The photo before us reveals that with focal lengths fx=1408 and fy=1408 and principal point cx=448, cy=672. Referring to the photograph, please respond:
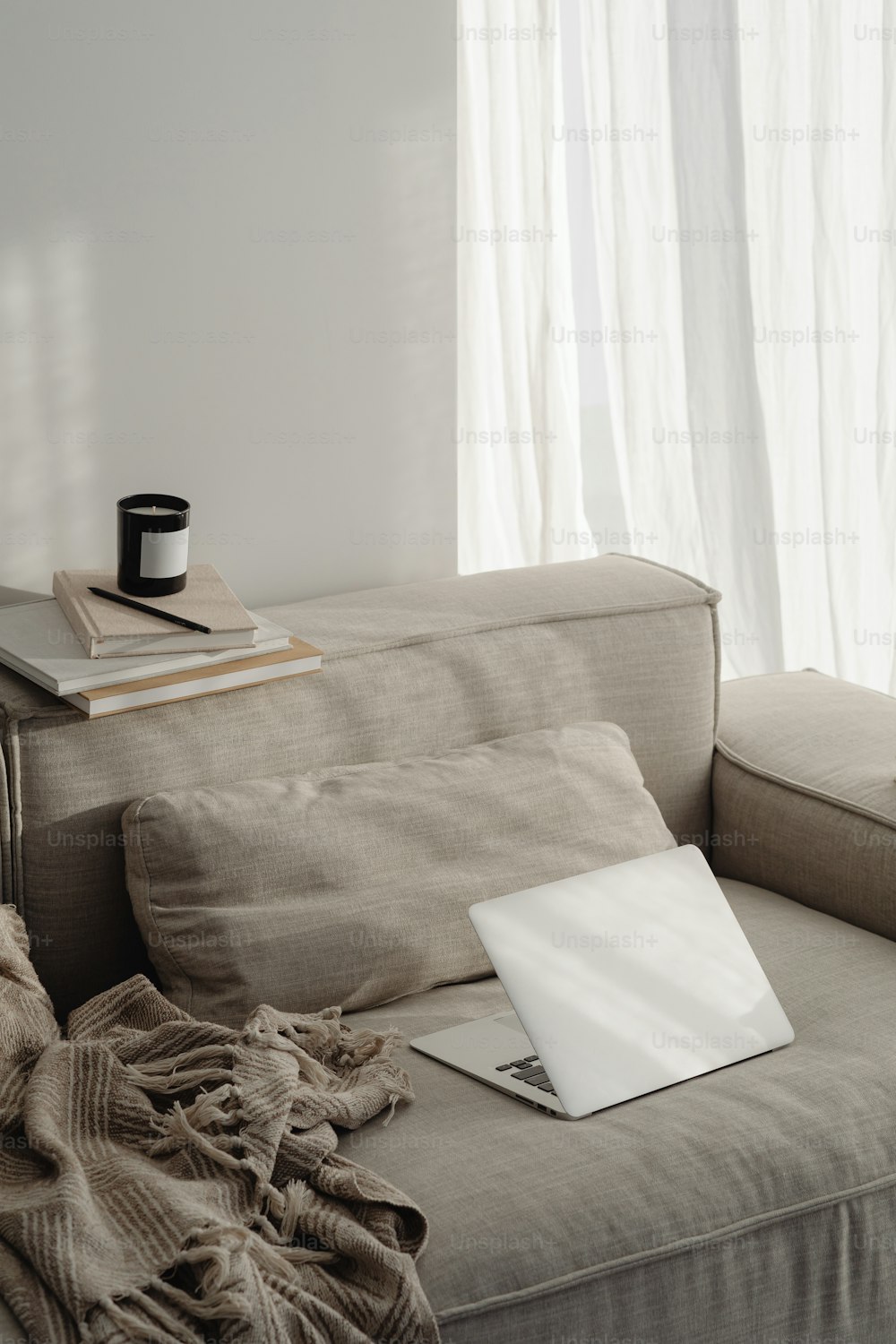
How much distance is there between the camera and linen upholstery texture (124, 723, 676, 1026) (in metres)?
1.58

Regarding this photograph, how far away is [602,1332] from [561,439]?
151cm

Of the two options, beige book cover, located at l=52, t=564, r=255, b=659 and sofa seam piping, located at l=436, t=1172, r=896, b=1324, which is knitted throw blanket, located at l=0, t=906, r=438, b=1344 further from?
beige book cover, located at l=52, t=564, r=255, b=659

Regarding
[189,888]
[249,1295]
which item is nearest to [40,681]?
[189,888]

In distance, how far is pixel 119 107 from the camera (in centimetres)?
186

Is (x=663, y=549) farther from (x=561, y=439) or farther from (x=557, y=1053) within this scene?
(x=557, y=1053)

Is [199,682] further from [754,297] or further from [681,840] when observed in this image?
[754,297]

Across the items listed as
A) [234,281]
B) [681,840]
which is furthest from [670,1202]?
[234,281]

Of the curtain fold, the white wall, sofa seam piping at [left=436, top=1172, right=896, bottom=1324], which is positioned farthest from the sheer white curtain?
sofa seam piping at [left=436, top=1172, right=896, bottom=1324]

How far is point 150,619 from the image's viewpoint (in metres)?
1.69

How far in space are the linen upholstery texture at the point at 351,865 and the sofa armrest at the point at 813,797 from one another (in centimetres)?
24

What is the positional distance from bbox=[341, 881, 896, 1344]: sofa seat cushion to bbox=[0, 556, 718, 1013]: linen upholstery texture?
0.43m

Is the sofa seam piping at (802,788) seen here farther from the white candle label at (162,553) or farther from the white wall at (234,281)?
the white candle label at (162,553)

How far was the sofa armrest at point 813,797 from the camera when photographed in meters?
1.85

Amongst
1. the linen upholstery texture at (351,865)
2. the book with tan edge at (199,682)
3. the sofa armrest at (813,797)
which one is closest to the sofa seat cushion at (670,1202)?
Answer: the linen upholstery texture at (351,865)
